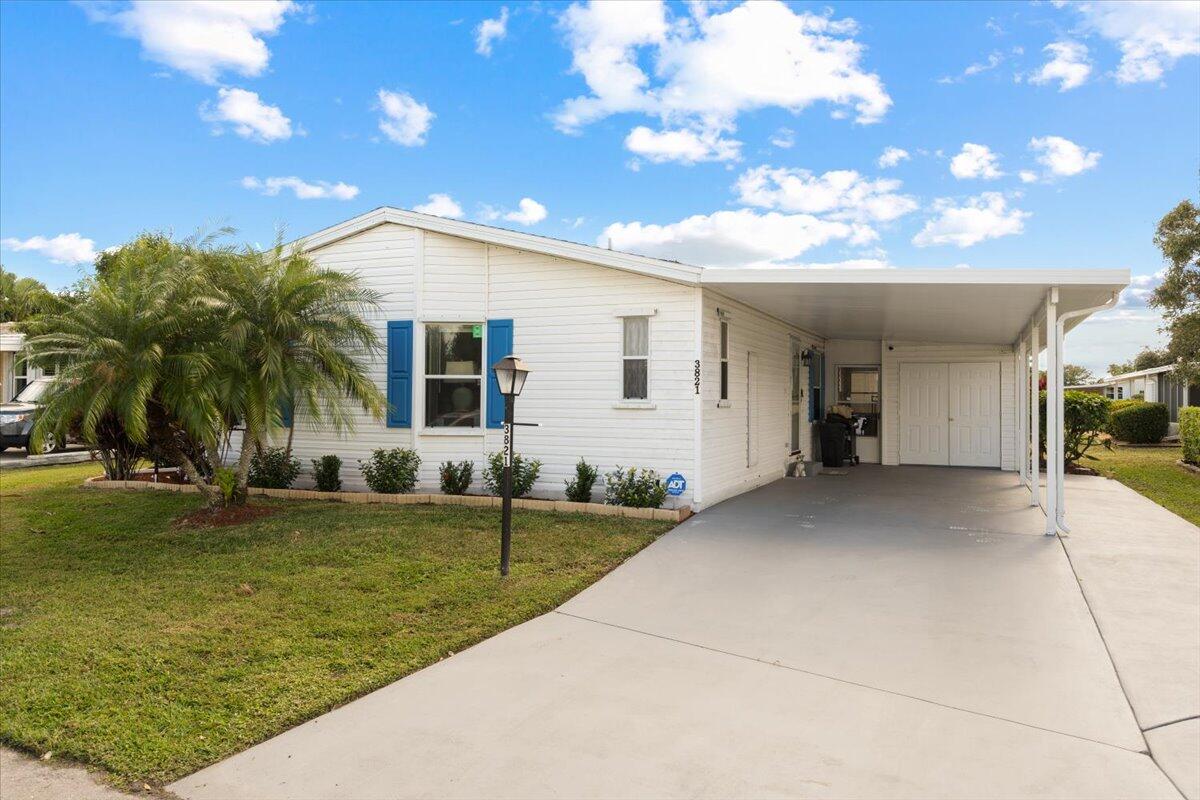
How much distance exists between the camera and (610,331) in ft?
A: 28.9

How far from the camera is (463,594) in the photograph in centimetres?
536

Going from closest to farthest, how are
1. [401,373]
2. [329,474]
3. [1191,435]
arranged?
[401,373]
[329,474]
[1191,435]

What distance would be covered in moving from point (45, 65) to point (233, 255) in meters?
6.11

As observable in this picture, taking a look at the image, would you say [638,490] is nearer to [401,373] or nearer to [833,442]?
[401,373]

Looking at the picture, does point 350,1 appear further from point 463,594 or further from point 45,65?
point 463,594

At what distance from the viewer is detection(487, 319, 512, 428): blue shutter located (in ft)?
30.6

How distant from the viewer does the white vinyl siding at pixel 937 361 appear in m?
13.9

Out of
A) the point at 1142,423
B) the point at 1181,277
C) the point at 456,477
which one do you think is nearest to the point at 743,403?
the point at 456,477

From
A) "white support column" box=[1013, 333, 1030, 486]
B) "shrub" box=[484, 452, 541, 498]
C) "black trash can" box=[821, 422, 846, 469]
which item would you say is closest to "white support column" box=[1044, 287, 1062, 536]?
"white support column" box=[1013, 333, 1030, 486]

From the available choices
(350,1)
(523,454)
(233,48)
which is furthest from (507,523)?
(233,48)

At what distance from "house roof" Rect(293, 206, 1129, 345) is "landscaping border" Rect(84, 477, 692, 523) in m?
2.62

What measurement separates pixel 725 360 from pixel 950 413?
23.6 feet

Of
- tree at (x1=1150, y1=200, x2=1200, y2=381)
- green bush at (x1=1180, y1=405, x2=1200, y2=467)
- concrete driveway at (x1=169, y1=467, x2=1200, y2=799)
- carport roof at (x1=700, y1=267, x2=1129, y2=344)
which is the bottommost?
concrete driveway at (x1=169, y1=467, x2=1200, y2=799)

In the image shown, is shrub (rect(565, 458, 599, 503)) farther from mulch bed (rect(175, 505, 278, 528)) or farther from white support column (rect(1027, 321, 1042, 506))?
white support column (rect(1027, 321, 1042, 506))
